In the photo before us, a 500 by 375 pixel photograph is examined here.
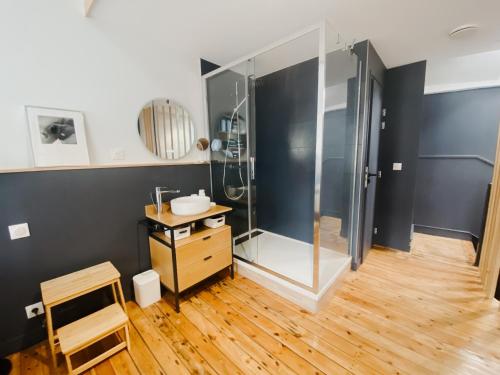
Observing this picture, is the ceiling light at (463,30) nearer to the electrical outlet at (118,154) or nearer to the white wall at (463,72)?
the white wall at (463,72)

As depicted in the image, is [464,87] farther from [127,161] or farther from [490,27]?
[127,161]

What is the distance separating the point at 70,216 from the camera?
1.54 metres

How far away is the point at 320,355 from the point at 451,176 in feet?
11.0

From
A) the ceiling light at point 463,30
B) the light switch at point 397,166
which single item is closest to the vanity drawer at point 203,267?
the light switch at point 397,166

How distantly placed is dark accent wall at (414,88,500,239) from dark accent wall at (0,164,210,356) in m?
3.94

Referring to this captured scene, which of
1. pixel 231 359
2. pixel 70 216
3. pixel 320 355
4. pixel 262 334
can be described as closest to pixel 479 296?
pixel 320 355

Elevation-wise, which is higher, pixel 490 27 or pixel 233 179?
pixel 490 27

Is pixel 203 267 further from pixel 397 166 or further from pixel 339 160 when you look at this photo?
pixel 397 166

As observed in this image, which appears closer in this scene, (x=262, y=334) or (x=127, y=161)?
(x=262, y=334)

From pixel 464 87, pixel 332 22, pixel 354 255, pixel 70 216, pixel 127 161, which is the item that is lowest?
pixel 354 255

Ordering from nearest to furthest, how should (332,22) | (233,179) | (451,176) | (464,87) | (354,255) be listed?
(332,22)
(354,255)
(233,179)
(464,87)
(451,176)

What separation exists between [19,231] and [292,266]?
88.3 inches

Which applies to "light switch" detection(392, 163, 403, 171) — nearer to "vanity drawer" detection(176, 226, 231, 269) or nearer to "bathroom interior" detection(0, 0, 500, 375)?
"bathroom interior" detection(0, 0, 500, 375)

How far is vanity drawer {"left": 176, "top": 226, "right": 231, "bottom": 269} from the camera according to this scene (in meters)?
1.71
